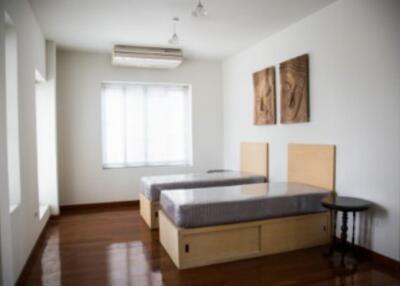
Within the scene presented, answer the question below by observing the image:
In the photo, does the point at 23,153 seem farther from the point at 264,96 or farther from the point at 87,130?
the point at 264,96

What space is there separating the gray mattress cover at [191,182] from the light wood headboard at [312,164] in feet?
2.18

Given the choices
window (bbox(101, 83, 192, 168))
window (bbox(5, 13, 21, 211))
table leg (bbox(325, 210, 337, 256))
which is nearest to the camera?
window (bbox(5, 13, 21, 211))

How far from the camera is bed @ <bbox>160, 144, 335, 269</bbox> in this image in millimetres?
2789

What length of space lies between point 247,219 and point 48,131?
125 inches

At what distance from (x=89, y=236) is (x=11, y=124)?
167 cm

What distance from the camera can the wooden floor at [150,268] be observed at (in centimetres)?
251

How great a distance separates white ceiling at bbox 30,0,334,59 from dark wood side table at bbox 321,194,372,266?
1996 millimetres

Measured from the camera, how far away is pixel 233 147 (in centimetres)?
545

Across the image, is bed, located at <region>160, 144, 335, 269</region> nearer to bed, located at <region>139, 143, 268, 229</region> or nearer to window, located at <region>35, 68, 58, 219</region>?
bed, located at <region>139, 143, 268, 229</region>

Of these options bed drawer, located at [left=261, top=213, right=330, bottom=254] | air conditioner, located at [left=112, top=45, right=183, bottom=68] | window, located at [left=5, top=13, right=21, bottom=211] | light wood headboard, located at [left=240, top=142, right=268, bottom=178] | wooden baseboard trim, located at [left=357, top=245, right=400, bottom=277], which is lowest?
wooden baseboard trim, located at [left=357, top=245, right=400, bottom=277]

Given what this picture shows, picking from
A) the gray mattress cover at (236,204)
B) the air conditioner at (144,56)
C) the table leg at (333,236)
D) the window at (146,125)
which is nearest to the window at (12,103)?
the gray mattress cover at (236,204)

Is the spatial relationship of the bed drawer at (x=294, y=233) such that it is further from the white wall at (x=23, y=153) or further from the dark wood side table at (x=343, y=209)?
the white wall at (x=23, y=153)

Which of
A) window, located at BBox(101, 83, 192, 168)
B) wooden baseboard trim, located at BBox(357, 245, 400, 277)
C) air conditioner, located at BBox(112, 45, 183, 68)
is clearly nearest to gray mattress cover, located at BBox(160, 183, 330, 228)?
wooden baseboard trim, located at BBox(357, 245, 400, 277)

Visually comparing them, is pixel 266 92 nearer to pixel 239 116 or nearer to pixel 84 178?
pixel 239 116
